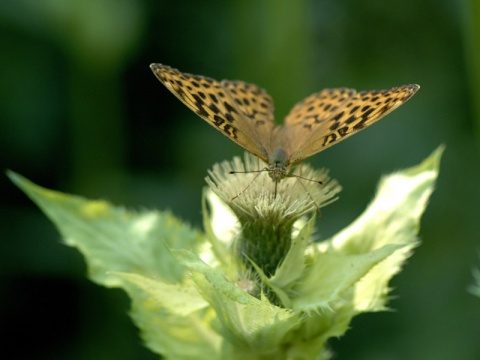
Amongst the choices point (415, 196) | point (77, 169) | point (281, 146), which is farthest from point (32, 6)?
point (415, 196)

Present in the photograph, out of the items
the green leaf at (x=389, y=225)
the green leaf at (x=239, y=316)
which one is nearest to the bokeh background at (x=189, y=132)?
the green leaf at (x=389, y=225)

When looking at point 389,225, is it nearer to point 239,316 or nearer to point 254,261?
point 254,261

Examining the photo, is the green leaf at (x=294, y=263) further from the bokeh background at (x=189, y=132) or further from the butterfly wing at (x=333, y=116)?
the bokeh background at (x=189, y=132)

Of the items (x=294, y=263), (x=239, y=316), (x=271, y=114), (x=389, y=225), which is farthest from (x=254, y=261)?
(x=271, y=114)

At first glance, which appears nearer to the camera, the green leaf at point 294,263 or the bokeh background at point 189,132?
the green leaf at point 294,263

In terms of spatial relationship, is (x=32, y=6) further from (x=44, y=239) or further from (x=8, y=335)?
(x=8, y=335)

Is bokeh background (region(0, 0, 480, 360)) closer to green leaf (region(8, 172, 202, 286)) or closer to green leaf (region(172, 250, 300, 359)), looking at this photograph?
green leaf (region(8, 172, 202, 286))

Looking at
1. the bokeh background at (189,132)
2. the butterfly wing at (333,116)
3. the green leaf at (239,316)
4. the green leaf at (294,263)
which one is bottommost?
the green leaf at (239,316)
